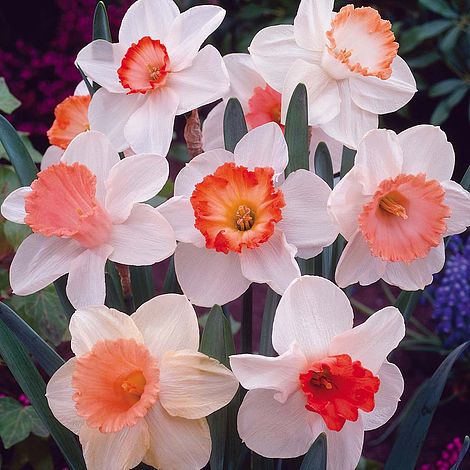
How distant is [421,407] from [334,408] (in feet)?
0.68

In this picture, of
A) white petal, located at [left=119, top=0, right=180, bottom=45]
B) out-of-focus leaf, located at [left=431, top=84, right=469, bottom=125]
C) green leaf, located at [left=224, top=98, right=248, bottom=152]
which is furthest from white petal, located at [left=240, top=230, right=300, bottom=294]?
out-of-focus leaf, located at [left=431, top=84, right=469, bottom=125]

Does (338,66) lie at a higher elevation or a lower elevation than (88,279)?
higher

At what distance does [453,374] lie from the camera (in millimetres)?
1664

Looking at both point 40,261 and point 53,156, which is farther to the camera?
point 53,156

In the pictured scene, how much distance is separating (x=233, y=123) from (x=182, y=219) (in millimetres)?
101

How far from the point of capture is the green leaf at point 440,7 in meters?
1.84

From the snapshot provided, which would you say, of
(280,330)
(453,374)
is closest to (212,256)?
(280,330)

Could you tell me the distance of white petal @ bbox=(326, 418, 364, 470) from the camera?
0.55 meters

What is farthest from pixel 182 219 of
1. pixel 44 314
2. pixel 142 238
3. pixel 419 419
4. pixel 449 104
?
pixel 449 104

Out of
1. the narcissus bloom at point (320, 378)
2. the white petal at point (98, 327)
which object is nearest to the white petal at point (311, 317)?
the narcissus bloom at point (320, 378)

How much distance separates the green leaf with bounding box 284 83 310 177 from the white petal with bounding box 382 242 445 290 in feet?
0.37

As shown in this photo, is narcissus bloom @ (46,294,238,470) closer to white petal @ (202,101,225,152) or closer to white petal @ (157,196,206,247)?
white petal @ (157,196,206,247)

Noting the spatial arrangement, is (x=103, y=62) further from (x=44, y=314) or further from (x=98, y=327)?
(x=44, y=314)

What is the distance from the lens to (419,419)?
70cm
